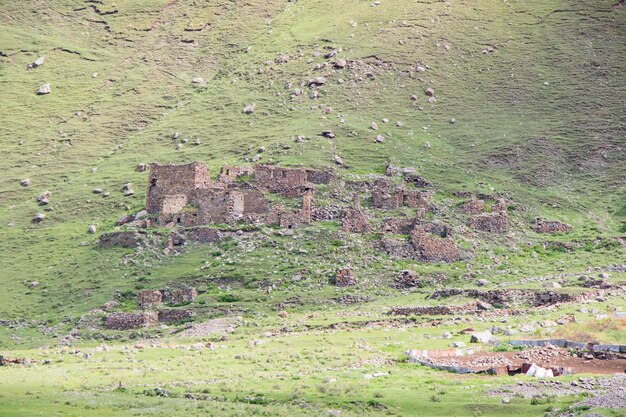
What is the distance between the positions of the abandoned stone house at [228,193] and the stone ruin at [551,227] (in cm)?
1749

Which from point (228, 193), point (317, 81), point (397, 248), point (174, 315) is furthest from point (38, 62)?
point (174, 315)

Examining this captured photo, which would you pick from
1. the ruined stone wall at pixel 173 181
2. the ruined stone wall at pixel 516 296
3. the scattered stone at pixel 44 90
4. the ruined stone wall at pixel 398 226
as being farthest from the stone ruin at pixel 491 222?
the scattered stone at pixel 44 90

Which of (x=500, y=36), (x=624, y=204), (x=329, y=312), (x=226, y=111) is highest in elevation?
(x=500, y=36)

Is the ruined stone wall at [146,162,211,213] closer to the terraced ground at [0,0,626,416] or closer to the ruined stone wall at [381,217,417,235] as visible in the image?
the terraced ground at [0,0,626,416]

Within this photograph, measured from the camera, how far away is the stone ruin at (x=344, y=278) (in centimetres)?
8525

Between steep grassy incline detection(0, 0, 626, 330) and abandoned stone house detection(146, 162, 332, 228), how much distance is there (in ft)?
17.6

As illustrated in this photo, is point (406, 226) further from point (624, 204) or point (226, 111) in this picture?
point (226, 111)

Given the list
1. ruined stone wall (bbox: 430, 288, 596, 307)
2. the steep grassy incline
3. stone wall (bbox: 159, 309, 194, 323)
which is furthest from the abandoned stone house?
ruined stone wall (bbox: 430, 288, 596, 307)

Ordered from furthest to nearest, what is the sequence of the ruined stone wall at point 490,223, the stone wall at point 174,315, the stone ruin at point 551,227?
the stone ruin at point 551,227 < the ruined stone wall at point 490,223 < the stone wall at point 174,315

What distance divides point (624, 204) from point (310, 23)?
5955 cm

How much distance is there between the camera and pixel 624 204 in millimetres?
109812

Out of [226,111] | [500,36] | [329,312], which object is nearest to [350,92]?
[226,111]

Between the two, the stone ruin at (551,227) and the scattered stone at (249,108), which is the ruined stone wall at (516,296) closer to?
the stone ruin at (551,227)

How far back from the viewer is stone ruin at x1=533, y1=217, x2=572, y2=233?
102m
